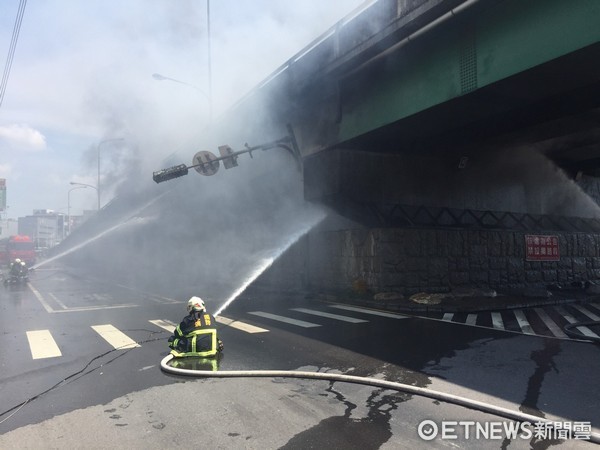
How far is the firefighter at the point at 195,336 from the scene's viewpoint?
567 centimetres

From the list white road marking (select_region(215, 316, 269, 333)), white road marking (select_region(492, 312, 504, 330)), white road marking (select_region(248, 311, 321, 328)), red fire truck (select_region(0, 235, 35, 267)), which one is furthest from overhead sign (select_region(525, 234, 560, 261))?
red fire truck (select_region(0, 235, 35, 267))

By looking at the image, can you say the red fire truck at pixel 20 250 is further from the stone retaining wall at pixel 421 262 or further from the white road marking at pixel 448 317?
the white road marking at pixel 448 317

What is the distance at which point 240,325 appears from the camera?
8.38 m

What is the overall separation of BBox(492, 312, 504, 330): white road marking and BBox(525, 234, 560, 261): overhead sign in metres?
4.96

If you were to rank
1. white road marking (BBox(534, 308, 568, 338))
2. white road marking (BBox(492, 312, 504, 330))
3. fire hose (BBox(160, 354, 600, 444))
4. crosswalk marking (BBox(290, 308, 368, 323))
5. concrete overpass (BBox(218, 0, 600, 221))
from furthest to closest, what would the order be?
crosswalk marking (BBox(290, 308, 368, 323))
white road marking (BBox(492, 312, 504, 330))
white road marking (BBox(534, 308, 568, 338))
concrete overpass (BBox(218, 0, 600, 221))
fire hose (BBox(160, 354, 600, 444))

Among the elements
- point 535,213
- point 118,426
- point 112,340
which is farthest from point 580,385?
point 535,213

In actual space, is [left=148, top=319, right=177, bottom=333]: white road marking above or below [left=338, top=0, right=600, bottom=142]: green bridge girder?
below

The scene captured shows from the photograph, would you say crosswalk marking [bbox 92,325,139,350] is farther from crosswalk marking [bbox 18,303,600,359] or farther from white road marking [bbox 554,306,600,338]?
white road marking [bbox 554,306,600,338]

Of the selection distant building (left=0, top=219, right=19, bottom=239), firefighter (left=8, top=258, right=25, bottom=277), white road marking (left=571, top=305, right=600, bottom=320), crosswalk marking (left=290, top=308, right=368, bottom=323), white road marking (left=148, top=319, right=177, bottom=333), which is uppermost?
distant building (left=0, top=219, right=19, bottom=239)

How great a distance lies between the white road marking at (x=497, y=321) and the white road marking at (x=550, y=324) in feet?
2.57

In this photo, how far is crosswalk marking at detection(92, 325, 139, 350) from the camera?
6703 mm

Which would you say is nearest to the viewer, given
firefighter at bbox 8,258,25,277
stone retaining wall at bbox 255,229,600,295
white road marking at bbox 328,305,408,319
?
white road marking at bbox 328,305,408,319

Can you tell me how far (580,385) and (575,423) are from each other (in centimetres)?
124

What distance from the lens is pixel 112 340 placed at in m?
7.10
